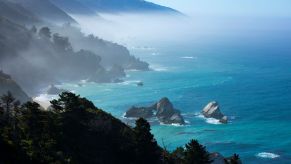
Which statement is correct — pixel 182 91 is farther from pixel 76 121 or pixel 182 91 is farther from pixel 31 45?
pixel 76 121

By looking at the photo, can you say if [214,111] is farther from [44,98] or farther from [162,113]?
[44,98]

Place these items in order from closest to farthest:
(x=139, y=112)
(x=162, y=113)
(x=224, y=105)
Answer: (x=162, y=113), (x=139, y=112), (x=224, y=105)

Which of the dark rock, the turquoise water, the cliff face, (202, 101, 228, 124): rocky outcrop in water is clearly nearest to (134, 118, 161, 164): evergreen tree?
the turquoise water

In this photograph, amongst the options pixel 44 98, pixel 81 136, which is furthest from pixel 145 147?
pixel 44 98

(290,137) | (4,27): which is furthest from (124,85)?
(290,137)

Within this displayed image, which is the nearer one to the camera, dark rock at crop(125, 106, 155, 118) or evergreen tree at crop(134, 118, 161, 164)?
evergreen tree at crop(134, 118, 161, 164)

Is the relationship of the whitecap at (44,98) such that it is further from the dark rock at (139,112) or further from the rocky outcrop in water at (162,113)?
the rocky outcrop in water at (162,113)

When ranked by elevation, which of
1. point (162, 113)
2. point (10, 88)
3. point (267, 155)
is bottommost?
point (267, 155)

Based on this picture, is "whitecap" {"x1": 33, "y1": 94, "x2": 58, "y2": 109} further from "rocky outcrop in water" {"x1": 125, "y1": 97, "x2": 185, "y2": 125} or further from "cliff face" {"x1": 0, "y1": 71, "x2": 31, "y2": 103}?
"rocky outcrop in water" {"x1": 125, "y1": 97, "x2": 185, "y2": 125}

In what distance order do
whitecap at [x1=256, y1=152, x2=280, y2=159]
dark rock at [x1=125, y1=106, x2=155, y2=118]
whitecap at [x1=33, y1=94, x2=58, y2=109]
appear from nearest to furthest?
whitecap at [x1=256, y1=152, x2=280, y2=159] → dark rock at [x1=125, y1=106, x2=155, y2=118] → whitecap at [x1=33, y1=94, x2=58, y2=109]
